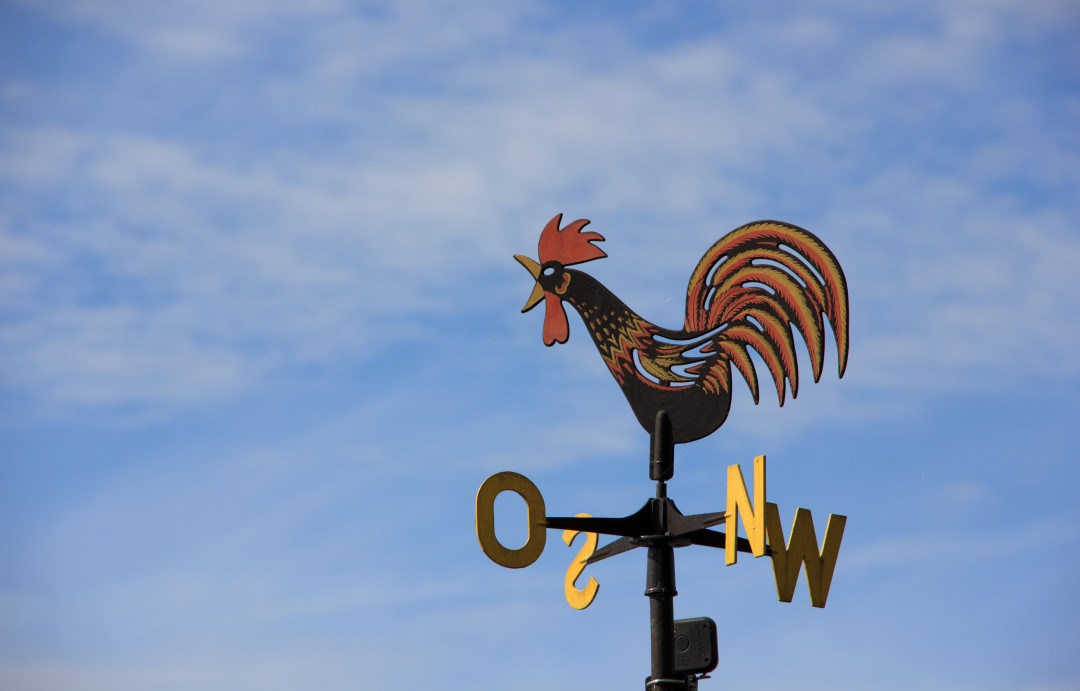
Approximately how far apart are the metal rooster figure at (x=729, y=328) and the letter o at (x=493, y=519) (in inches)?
39.0

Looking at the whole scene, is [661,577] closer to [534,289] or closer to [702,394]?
[702,394]

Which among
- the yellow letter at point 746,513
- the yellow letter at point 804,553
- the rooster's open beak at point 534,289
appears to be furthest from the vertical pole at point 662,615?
the rooster's open beak at point 534,289

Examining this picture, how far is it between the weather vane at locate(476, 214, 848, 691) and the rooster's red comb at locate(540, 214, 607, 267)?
0.07 ft

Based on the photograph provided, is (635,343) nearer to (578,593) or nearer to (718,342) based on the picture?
(718,342)

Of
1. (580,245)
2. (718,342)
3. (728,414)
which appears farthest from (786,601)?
(580,245)

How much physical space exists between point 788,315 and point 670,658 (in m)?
2.21

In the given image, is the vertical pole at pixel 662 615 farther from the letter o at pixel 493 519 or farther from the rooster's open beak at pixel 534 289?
the rooster's open beak at pixel 534 289

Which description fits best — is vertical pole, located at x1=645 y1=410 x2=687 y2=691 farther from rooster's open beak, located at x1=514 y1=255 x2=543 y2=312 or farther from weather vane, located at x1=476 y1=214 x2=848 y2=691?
rooster's open beak, located at x1=514 y1=255 x2=543 y2=312

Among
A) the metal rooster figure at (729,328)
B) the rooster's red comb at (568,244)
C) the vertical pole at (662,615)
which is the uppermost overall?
the rooster's red comb at (568,244)

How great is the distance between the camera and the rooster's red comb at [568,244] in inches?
337

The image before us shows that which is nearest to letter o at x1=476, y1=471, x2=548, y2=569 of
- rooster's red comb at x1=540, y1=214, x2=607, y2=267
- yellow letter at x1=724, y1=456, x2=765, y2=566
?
yellow letter at x1=724, y1=456, x2=765, y2=566

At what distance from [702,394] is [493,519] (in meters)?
1.54

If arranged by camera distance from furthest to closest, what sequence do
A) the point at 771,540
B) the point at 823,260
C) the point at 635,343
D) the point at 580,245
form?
1. the point at 580,245
2. the point at 635,343
3. the point at 823,260
4. the point at 771,540

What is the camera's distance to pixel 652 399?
25.7 feet
